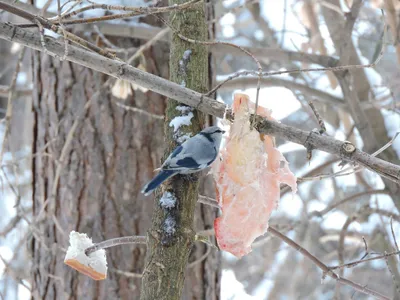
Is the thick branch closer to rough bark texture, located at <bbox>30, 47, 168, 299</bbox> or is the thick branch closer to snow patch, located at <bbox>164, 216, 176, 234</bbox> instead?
snow patch, located at <bbox>164, 216, 176, 234</bbox>

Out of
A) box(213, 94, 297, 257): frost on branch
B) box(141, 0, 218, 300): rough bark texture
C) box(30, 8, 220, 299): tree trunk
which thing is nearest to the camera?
box(141, 0, 218, 300): rough bark texture

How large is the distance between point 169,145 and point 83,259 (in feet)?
0.90

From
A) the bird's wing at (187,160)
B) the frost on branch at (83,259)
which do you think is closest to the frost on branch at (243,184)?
the bird's wing at (187,160)

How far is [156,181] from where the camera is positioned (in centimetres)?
86

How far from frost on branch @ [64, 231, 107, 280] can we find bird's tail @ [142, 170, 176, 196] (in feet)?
0.73

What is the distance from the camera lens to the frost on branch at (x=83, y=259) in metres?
0.98

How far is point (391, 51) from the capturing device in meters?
3.26

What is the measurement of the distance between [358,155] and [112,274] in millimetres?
1081

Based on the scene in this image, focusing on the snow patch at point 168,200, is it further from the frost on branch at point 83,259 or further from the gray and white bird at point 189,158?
the frost on branch at point 83,259

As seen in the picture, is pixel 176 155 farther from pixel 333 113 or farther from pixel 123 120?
pixel 333 113

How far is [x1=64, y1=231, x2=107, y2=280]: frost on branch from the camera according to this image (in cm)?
98

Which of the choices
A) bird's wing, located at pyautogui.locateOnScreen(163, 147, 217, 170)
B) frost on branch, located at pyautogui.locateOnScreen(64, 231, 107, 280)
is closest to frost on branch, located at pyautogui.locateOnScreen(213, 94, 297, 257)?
bird's wing, located at pyautogui.locateOnScreen(163, 147, 217, 170)

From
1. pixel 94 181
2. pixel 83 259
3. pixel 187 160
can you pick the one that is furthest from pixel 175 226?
pixel 94 181

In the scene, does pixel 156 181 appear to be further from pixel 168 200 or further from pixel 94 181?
pixel 94 181
